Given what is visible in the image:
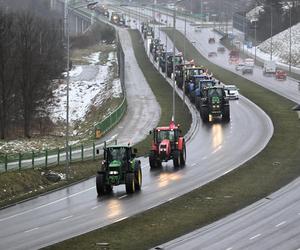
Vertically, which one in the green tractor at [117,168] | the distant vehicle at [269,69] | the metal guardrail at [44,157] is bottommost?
the metal guardrail at [44,157]

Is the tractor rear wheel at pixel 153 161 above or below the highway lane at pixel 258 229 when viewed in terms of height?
above

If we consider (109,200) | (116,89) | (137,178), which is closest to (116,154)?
(137,178)

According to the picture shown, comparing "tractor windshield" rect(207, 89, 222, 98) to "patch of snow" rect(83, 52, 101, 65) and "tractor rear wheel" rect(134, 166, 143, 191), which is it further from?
"patch of snow" rect(83, 52, 101, 65)

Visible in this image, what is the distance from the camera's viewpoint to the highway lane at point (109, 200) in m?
35.4

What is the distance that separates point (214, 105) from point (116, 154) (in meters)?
30.7

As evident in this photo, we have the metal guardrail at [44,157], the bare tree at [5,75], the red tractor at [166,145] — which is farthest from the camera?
the bare tree at [5,75]

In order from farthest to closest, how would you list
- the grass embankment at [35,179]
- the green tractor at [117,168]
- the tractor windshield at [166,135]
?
the tractor windshield at [166,135]
the grass embankment at [35,179]
the green tractor at [117,168]

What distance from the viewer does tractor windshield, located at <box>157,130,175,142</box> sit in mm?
51625

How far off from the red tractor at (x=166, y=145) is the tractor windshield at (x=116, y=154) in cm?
857

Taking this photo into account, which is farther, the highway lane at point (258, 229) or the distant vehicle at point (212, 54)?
the distant vehicle at point (212, 54)

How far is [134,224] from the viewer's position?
1422 inches

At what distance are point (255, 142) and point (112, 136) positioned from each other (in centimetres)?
1330

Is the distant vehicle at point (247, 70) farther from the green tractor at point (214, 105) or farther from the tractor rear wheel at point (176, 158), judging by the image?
the tractor rear wheel at point (176, 158)

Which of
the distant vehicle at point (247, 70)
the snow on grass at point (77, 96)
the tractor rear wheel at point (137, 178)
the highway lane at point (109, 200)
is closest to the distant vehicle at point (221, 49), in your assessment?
the snow on grass at point (77, 96)
